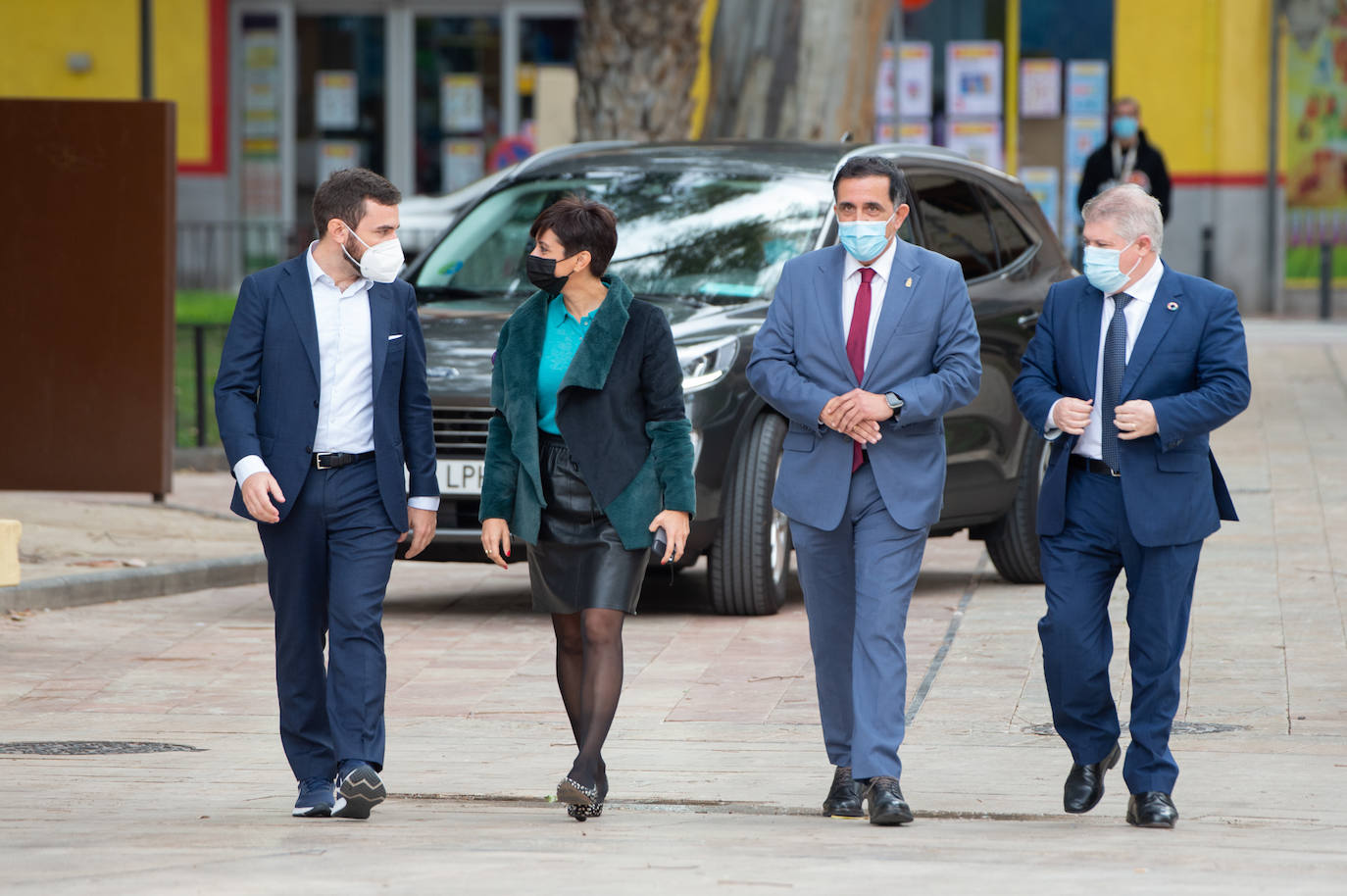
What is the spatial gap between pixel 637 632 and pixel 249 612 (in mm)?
1865

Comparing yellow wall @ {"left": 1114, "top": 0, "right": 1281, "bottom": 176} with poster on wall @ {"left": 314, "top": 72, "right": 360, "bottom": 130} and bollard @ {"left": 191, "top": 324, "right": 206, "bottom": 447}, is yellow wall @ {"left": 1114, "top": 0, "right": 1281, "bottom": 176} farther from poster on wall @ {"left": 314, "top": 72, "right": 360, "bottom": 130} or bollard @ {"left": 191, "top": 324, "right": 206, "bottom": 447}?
bollard @ {"left": 191, "top": 324, "right": 206, "bottom": 447}

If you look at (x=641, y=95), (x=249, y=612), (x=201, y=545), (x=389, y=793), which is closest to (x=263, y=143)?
(x=641, y=95)

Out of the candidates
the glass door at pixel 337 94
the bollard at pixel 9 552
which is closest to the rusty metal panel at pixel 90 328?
the bollard at pixel 9 552

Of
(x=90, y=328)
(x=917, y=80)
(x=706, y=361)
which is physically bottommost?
(x=90, y=328)

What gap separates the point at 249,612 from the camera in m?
10.0

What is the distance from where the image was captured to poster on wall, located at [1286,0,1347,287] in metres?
25.0

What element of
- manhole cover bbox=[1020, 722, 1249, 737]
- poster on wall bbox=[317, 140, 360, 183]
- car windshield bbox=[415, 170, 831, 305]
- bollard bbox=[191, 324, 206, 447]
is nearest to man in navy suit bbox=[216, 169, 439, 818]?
manhole cover bbox=[1020, 722, 1249, 737]

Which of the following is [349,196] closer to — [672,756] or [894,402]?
[894,402]

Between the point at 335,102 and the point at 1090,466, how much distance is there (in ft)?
74.5

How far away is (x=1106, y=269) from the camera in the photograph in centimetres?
593

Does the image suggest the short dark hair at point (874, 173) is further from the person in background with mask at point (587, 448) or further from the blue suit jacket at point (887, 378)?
the person in background with mask at point (587, 448)

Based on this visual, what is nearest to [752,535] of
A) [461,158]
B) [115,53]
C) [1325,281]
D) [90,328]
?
[90,328]

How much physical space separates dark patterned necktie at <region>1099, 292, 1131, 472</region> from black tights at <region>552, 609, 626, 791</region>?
135cm

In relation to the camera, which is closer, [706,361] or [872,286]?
[872,286]
